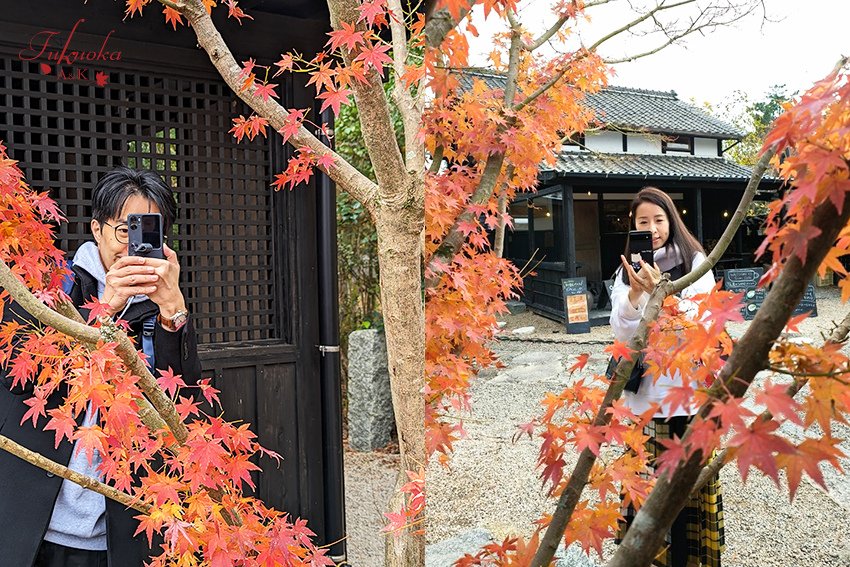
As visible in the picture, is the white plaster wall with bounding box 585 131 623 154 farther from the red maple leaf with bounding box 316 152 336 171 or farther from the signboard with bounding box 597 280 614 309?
the red maple leaf with bounding box 316 152 336 171

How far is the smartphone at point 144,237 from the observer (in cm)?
105

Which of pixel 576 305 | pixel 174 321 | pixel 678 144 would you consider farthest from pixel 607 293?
pixel 174 321

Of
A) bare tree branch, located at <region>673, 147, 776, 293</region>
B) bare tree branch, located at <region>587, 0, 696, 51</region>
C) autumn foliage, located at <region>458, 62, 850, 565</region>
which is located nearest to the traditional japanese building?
bare tree branch, located at <region>587, 0, 696, 51</region>

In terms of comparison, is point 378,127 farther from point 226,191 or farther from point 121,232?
point 226,191

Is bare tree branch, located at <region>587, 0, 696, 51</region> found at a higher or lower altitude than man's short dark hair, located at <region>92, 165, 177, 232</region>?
higher

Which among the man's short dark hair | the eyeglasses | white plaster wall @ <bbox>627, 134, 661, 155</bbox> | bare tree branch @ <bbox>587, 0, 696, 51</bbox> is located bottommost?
the eyeglasses

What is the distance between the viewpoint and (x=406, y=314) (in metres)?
1.18

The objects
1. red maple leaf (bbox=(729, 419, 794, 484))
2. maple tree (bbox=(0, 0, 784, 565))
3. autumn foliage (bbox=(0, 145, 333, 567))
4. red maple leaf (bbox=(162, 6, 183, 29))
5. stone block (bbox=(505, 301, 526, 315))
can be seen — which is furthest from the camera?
stone block (bbox=(505, 301, 526, 315))

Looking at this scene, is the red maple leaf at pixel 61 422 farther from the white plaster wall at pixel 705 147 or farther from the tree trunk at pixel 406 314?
the white plaster wall at pixel 705 147

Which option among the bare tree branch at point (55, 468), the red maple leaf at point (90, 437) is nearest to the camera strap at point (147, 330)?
the red maple leaf at point (90, 437)

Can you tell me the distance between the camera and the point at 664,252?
1.45 metres

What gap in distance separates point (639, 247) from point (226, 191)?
1.24m

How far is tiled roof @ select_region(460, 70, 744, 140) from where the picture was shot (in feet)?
4.98

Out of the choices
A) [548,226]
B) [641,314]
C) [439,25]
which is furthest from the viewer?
[548,226]
